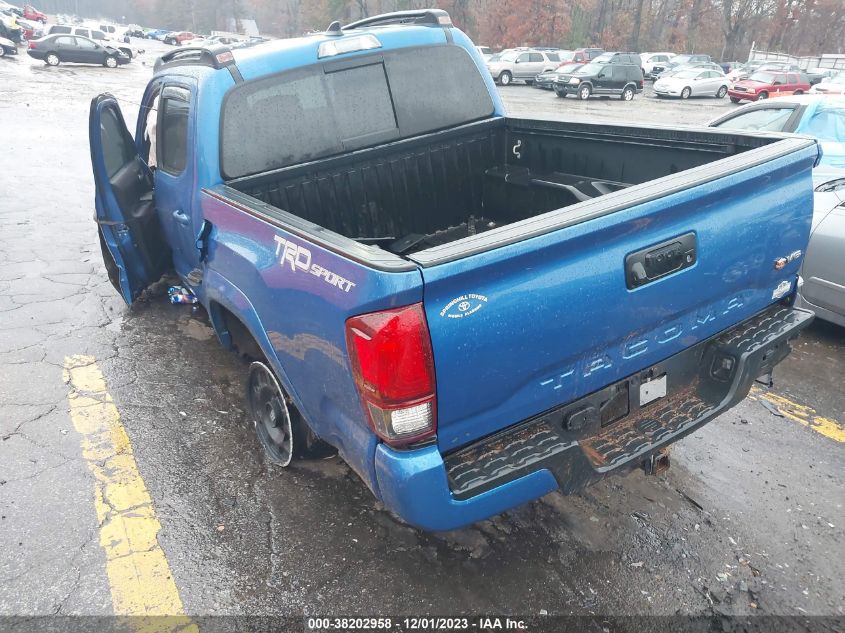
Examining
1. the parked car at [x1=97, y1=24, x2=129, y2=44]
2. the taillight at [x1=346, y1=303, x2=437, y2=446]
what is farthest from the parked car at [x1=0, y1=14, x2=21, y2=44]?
the taillight at [x1=346, y1=303, x2=437, y2=446]

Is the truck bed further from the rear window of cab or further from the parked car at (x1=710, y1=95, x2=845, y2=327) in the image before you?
the parked car at (x1=710, y1=95, x2=845, y2=327)

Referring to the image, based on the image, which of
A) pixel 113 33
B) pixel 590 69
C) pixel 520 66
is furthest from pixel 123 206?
pixel 113 33

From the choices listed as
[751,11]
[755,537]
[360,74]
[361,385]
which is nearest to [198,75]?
[360,74]

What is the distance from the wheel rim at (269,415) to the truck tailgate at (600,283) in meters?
1.32

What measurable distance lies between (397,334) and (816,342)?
14.2ft

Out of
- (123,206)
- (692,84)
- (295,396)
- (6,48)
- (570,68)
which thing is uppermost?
(123,206)

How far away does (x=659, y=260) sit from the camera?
2.32 metres

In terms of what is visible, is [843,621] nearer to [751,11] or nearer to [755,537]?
[755,537]

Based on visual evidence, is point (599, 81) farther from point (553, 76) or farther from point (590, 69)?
point (553, 76)

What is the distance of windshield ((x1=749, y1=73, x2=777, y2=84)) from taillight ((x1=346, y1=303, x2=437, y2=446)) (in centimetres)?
2882

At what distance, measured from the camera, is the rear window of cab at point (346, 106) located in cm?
343

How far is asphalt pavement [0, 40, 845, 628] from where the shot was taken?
8.51 ft

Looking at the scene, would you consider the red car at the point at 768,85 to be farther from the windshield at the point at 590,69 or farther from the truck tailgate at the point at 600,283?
the truck tailgate at the point at 600,283

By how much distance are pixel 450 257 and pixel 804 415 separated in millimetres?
3152
